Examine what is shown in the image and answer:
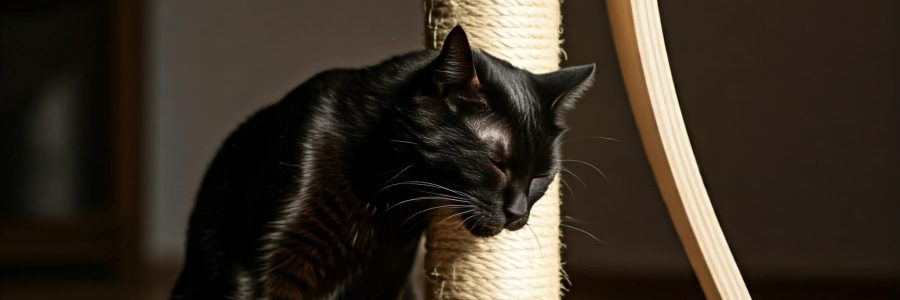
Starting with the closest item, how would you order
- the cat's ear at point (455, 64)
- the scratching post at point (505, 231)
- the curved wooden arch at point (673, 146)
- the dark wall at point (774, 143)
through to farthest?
the cat's ear at point (455, 64), the curved wooden arch at point (673, 146), the scratching post at point (505, 231), the dark wall at point (774, 143)

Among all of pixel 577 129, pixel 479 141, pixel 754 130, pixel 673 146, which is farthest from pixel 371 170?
pixel 577 129

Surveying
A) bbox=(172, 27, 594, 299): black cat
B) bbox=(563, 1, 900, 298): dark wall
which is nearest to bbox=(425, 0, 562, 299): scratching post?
bbox=(172, 27, 594, 299): black cat

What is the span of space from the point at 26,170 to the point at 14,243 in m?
0.24

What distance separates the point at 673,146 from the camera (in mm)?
1102

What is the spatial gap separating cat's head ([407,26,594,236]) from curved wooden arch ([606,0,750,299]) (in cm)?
14

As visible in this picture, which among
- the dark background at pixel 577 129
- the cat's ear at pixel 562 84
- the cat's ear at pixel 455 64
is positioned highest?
the cat's ear at pixel 455 64

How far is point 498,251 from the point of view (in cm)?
122

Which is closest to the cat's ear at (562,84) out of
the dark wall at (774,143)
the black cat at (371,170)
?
the black cat at (371,170)

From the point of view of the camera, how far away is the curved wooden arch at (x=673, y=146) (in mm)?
1092

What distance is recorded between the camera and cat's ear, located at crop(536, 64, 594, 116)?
1.09 metres

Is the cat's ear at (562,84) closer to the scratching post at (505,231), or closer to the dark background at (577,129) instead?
the scratching post at (505,231)

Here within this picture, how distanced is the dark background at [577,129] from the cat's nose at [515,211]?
0.72m

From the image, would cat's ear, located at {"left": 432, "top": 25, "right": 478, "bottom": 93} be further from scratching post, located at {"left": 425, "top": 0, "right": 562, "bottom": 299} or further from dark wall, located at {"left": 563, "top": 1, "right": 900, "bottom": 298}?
dark wall, located at {"left": 563, "top": 1, "right": 900, "bottom": 298}

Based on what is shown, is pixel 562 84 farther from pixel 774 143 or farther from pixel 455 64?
pixel 774 143
